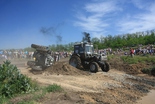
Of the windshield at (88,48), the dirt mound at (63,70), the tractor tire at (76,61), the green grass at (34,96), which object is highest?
the windshield at (88,48)

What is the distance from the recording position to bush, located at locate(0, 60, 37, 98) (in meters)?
7.80

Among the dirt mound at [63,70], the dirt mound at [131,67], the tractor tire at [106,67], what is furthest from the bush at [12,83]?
the dirt mound at [131,67]

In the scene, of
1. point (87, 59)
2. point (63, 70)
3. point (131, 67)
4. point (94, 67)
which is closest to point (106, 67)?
point (94, 67)

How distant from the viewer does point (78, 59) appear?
1766 cm

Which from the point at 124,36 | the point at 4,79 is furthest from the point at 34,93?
the point at 124,36

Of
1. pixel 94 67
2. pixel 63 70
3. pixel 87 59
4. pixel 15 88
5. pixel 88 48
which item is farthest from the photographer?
pixel 88 48

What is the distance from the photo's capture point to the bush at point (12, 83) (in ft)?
25.6

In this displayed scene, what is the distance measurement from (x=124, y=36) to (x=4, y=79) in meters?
65.8

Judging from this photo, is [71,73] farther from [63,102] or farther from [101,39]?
[101,39]

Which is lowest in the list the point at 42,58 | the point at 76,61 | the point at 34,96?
the point at 34,96

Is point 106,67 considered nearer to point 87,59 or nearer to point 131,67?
point 87,59

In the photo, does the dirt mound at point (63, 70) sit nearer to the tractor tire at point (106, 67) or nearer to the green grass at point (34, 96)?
the tractor tire at point (106, 67)

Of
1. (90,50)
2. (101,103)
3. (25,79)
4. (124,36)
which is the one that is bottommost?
(101,103)

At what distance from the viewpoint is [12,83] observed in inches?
328
